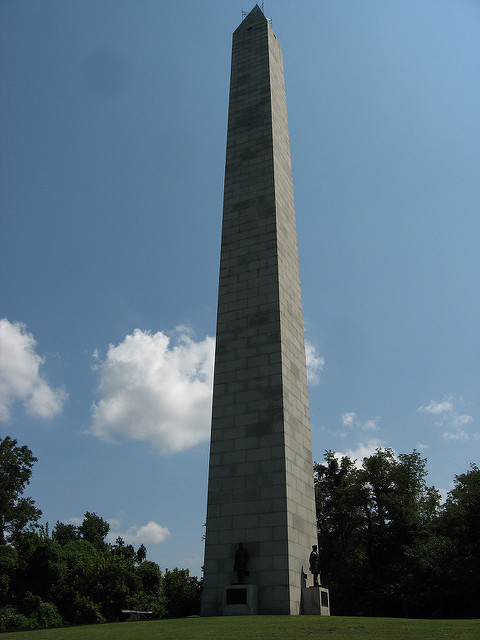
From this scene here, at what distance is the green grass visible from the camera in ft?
33.1

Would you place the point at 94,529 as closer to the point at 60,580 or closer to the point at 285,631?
the point at 60,580

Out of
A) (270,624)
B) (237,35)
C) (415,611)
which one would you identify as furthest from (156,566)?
(237,35)

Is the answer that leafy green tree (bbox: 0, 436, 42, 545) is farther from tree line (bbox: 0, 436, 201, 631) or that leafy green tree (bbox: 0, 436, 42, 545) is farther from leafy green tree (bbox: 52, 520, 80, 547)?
leafy green tree (bbox: 52, 520, 80, 547)

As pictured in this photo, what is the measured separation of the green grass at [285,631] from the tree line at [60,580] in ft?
56.1

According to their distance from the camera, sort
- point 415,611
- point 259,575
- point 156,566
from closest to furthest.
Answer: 1. point 259,575
2. point 415,611
3. point 156,566

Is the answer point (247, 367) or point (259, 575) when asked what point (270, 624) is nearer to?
point (259, 575)

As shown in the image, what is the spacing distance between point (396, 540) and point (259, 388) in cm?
2031

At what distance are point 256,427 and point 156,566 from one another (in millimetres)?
25325

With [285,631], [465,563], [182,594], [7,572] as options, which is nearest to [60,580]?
[7,572]

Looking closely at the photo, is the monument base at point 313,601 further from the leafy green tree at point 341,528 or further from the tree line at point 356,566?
the leafy green tree at point 341,528

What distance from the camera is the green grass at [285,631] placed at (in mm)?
10086

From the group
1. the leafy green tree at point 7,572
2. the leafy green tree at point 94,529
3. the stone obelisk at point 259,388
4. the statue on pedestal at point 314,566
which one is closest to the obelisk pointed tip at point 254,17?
the stone obelisk at point 259,388

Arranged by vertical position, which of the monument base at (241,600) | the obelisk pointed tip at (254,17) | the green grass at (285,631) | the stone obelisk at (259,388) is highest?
the obelisk pointed tip at (254,17)

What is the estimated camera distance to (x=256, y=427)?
746 inches
